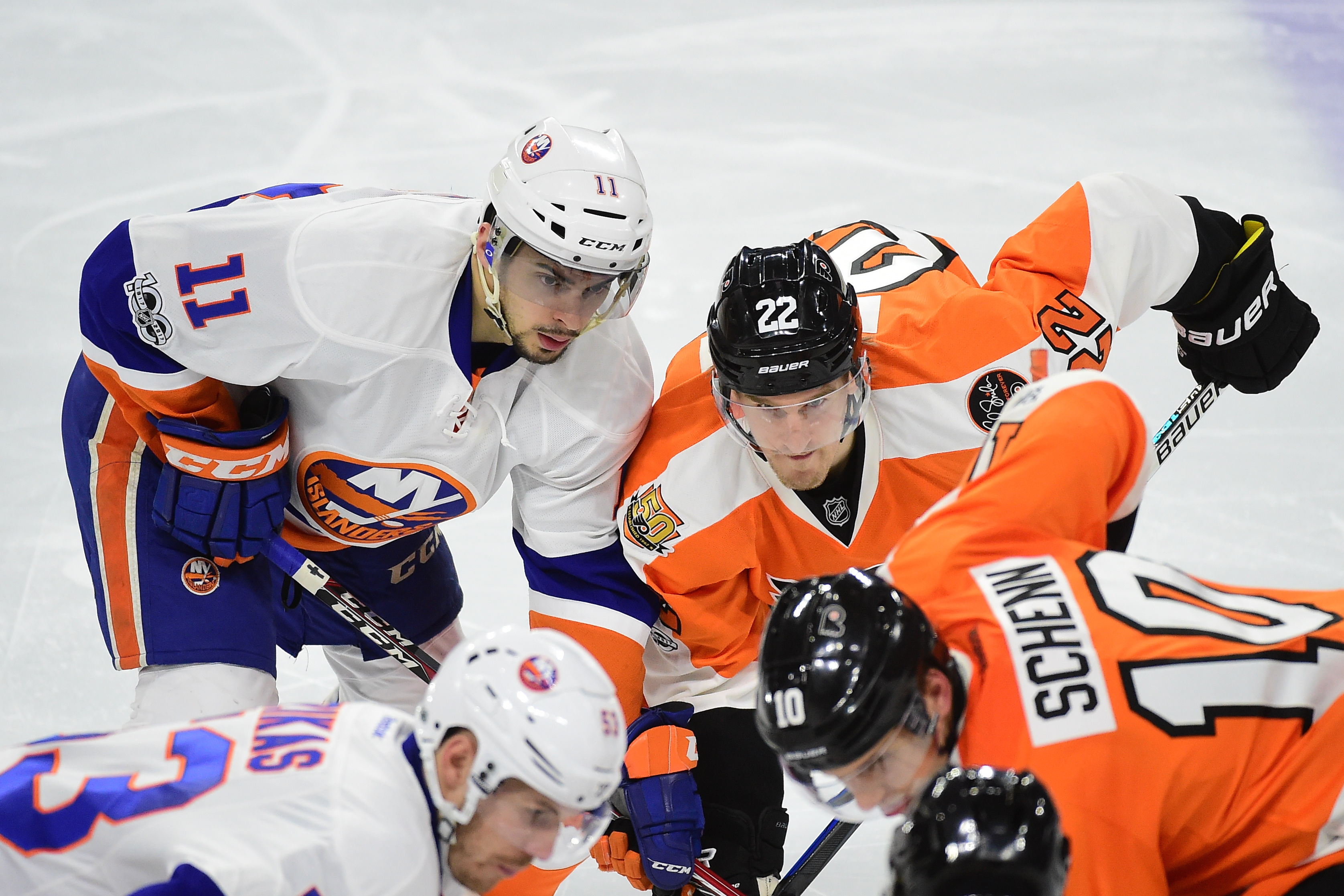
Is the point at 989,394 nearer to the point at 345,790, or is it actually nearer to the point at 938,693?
the point at 938,693

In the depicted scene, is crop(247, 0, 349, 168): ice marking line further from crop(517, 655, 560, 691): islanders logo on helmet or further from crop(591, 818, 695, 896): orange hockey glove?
crop(517, 655, 560, 691): islanders logo on helmet

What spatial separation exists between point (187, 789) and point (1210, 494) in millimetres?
2979

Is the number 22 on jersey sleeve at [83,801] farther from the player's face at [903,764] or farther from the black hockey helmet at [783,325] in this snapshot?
the black hockey helmet at [783,325]

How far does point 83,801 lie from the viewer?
1.97 m

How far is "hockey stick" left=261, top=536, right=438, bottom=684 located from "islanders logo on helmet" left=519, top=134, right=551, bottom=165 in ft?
3.25

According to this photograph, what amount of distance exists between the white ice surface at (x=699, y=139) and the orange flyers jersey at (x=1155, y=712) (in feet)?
6.34

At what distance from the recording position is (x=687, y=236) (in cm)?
501

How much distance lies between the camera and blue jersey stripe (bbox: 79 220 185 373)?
2.78 meters

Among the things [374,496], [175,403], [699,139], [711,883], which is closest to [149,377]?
[175,403]

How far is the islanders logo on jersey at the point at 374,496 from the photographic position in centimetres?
293

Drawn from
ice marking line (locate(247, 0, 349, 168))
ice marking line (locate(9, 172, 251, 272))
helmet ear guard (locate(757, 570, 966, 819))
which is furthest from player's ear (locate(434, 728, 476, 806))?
ice marking line (locate(247, 0, 349, 168))

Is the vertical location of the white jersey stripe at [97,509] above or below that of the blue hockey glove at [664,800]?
above

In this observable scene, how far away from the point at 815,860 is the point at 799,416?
94 centimetres

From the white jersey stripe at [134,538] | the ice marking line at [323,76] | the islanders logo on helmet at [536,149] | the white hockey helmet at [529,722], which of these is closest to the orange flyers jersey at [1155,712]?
the white hockey helmet at [529,722]
